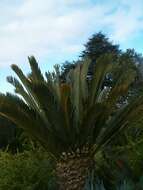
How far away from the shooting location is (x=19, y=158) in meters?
14.8

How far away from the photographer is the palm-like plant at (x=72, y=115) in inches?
433

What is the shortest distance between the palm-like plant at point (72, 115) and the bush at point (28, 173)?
183cm

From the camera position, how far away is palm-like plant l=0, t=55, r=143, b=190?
11000 millimetres

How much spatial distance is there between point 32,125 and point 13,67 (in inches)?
56.8

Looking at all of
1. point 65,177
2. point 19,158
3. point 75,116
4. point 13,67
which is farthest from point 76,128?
point 19,158

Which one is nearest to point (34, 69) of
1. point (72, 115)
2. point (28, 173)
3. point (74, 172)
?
point (72, 115)

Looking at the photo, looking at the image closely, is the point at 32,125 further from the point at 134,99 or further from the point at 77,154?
the point at 134,99

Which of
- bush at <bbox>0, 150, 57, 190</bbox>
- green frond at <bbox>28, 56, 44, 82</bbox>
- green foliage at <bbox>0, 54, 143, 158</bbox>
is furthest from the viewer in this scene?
bush at <bbox>0, 150, 57, 190</bbox>

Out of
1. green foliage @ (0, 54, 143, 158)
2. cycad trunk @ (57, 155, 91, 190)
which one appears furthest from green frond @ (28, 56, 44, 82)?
cycad trunk @ (57, 155, 91, 190)

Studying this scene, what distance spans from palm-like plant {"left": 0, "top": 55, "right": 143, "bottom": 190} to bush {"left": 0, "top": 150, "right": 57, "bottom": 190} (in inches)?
72.2

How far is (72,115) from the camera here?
1122cm

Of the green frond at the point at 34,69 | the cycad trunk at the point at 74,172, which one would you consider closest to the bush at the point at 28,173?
the cycad trunk at the point at 74,172

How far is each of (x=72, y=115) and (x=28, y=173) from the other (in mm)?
3383

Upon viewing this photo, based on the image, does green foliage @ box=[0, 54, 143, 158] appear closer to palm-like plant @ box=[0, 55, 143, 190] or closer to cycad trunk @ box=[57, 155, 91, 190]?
palm-like plant @ box=[0, 55, 143, 190]
